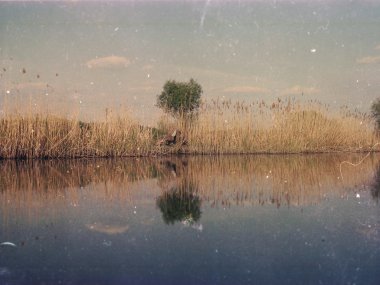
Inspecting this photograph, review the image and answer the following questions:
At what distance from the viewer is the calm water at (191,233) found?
2412 millimetres

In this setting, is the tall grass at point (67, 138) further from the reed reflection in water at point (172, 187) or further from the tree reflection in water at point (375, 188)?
the tree reflection in water at point (375, 188)

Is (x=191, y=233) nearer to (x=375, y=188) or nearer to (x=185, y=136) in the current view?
(x=375, y=188)

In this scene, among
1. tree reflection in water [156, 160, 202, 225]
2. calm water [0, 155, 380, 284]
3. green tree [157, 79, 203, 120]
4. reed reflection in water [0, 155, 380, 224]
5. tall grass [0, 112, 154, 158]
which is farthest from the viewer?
green tree [157, 79, 203, 120]

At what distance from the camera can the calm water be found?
241cm

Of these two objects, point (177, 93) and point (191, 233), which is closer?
point (191, 233)

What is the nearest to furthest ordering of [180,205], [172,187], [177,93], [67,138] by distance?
[180,205] < [172,187] < [67,138] < [177,93]

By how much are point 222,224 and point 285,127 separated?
10.6 metres

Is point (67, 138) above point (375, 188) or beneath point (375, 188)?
above

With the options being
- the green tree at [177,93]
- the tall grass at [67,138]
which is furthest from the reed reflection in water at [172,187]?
the green tree at [177,93]

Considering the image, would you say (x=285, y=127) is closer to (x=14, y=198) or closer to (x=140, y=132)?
(x=140, y=132)

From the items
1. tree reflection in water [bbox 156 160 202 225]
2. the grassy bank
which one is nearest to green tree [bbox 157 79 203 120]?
the grassy bank

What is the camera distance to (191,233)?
330cm

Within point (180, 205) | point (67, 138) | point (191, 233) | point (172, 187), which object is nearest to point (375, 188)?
point (172, 187)

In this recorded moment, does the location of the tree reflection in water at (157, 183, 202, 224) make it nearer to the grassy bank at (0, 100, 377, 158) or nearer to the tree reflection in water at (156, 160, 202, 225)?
the tree reflection in water at (156, 160, 202, 225)
